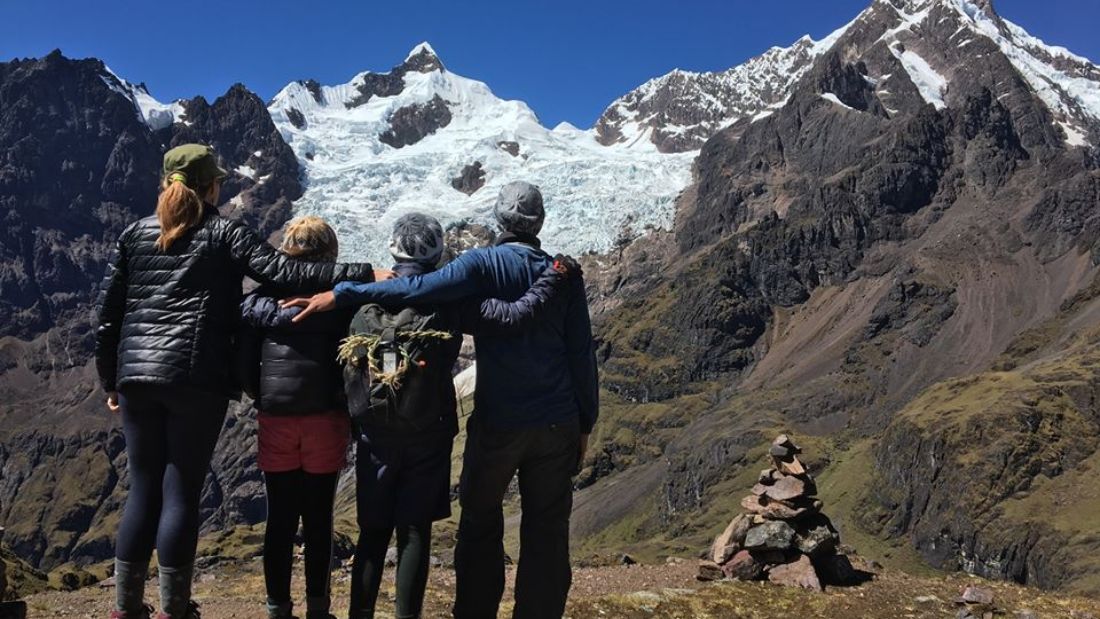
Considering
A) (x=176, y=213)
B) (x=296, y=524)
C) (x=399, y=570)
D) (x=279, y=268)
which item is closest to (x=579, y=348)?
(x=399, y=570)

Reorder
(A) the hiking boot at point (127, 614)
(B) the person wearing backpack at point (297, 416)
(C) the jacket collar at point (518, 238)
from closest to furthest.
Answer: (A) the hiking boot at point (127, 614)
(B) the person wearing backpack at point (297, 416)
(C) the jacket collar at point (518, 238)

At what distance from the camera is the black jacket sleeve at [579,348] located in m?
9.29

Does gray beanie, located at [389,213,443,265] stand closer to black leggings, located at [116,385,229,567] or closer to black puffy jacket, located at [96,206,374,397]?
black puffy jacket, located at [96,206,374,397]

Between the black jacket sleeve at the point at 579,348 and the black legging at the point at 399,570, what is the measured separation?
A: 2.01 m

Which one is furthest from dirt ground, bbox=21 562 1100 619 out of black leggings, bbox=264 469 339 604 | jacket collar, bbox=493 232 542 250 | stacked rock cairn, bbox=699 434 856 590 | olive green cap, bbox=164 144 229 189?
olive green cap, bbox=164 144 229 189

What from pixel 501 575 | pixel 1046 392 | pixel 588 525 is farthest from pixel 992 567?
pixel 501 575

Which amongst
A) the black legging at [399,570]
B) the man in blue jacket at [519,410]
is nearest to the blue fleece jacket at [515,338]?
the man in blue jacket at [519,410]

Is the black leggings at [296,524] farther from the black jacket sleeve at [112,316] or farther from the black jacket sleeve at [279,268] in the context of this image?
the black jacket sleeve at [279,268]

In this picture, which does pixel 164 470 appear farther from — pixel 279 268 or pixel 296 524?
pixel 279 268

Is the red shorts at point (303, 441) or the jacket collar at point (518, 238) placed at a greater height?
the jacket collar at point (518, 238)

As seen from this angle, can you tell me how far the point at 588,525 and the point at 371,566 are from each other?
582 feet

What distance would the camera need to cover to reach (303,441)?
9094 mm

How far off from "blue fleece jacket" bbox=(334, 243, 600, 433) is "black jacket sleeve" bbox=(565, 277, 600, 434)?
10mm

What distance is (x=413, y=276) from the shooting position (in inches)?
350
